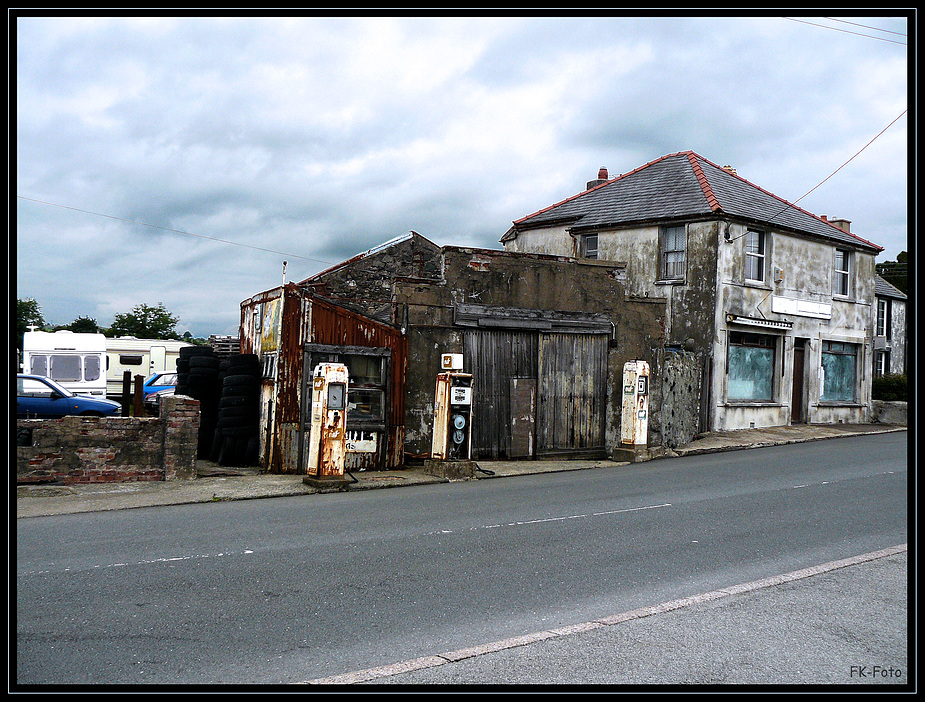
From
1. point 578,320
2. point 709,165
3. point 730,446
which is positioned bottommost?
point 730,446

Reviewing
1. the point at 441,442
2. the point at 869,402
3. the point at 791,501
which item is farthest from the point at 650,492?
the point at 869,402

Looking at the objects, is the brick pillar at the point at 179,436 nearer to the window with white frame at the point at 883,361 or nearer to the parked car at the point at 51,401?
the parked car at the point at 51,401

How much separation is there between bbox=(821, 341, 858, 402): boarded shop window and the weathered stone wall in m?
20.7

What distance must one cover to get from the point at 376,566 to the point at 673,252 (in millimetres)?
17724

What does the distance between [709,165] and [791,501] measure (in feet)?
57.3

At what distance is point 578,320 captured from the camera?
55.2ft

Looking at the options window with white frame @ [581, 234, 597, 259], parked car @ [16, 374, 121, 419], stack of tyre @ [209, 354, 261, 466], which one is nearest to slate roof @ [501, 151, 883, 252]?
window with white frame @ [581, 234, 597, 259]

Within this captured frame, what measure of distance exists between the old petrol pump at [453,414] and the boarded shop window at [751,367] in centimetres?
1129

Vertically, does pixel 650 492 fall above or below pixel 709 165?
below

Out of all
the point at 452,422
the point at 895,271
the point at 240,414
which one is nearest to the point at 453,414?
the point at 452,422

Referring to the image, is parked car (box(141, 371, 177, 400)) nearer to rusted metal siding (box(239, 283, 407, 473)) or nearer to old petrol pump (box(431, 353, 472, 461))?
rusted metal siding (box(239, 283, 407, 473))

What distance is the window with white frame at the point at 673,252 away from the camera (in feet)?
72.5

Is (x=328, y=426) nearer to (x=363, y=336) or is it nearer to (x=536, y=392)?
(x=363, y=336)
